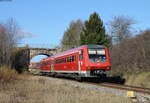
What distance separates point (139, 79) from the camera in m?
22.1

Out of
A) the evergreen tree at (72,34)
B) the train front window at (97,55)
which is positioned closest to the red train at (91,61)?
the train front window at (97,55)

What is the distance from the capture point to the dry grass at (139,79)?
20.9 meters

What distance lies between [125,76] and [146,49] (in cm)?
329

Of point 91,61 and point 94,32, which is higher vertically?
point 94,32

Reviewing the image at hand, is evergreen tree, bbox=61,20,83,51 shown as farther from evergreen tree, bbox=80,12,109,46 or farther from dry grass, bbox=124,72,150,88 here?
dry grass, bbox=124,72,150,88

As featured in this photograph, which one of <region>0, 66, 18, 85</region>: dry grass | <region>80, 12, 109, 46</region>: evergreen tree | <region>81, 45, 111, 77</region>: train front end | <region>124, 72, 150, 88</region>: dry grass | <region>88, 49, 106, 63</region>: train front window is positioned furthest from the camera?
<region>80, 12, 109, 46</region>: evergreen tree

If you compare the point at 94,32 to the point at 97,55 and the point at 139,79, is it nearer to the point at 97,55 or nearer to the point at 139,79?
the point at 97,55

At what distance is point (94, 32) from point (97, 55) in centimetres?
2949

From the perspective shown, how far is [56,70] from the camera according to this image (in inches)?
1323

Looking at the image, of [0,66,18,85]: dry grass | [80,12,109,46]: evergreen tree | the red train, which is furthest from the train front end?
[80,12,109,46]: evergreen tree

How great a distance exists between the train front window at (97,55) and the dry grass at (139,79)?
347 centimetres

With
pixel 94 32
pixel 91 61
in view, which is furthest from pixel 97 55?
pixel 94 32

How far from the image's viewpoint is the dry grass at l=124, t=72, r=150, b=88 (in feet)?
68.6

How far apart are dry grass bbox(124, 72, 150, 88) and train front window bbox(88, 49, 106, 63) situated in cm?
347
